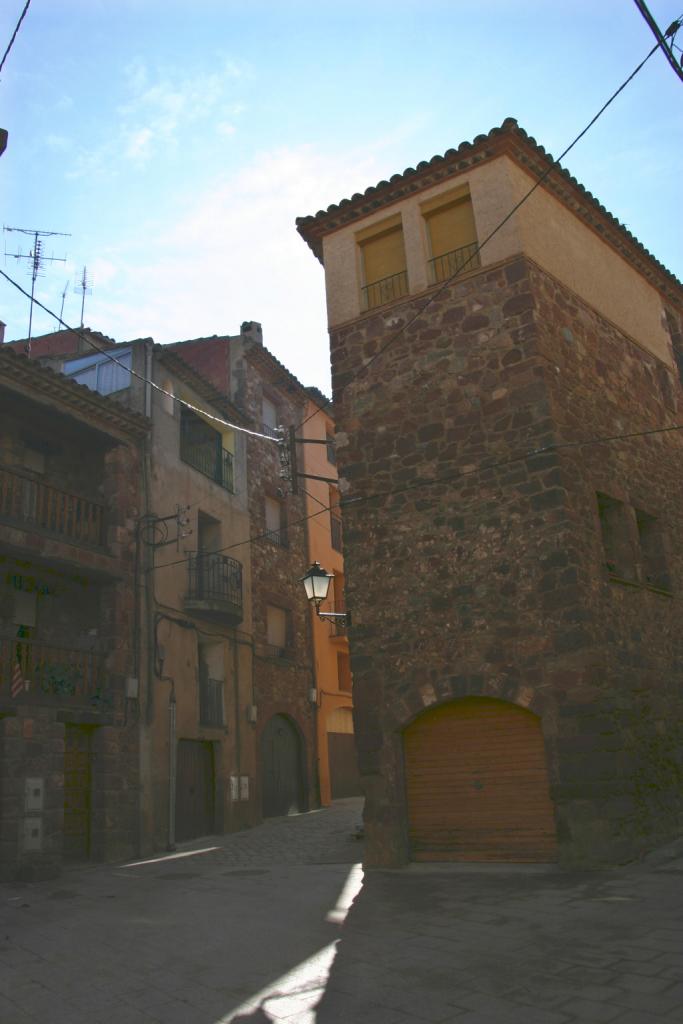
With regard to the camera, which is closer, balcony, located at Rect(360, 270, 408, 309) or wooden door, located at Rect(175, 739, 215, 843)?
balcony, located at Rect(360, 270, 408, 309)

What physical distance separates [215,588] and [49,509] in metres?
4.26

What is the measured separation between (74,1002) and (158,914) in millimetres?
2842

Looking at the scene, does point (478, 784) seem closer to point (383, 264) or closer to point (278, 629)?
point (383, 264)

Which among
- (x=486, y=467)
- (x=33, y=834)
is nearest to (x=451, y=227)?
(x=486, y=467)

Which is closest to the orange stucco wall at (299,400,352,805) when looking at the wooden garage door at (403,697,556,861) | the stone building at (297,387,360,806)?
the stone building at (297,387,360,806)

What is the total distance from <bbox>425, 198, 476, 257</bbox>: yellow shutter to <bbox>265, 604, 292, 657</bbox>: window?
10.8 meters

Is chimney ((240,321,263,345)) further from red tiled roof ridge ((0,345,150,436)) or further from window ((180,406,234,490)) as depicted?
red tiled roof ridge ((0,345,150,436))

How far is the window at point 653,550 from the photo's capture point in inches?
412

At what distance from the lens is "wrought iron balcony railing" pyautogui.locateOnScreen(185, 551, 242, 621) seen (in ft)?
51.9

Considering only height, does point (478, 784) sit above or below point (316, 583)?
below

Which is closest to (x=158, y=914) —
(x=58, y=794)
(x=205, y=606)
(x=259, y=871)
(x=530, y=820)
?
(x=259, y=871)

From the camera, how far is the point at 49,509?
13289 millimetres

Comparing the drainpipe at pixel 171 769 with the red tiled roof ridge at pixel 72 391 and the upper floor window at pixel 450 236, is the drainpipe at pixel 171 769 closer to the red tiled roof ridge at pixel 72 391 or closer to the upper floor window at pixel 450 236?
the red tiled roof ridge at pixel 72 391

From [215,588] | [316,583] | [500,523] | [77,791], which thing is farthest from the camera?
[215,588]
